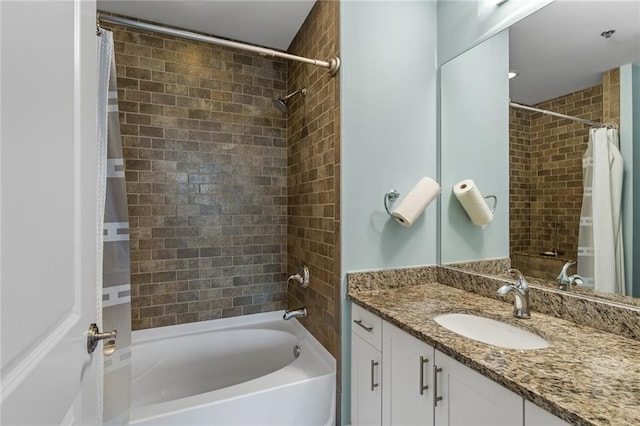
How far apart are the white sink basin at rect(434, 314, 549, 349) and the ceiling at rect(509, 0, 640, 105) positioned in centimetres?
104

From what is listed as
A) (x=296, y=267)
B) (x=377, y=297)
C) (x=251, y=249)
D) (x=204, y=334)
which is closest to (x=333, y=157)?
(x=377, y=297)

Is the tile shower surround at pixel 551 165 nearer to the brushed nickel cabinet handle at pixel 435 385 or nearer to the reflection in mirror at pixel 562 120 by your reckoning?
the reflection in mirror at pixel 562 120

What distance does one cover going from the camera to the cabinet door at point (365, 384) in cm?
146

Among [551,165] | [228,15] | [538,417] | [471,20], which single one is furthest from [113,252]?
[471,20]

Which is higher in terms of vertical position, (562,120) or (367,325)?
(562,120)

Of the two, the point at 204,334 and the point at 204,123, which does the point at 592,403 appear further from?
the point at 204,123

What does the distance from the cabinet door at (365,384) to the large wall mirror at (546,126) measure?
757mm

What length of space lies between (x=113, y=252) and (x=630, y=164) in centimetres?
200

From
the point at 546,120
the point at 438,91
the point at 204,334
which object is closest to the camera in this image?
the point at 546,120

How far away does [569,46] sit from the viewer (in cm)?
140

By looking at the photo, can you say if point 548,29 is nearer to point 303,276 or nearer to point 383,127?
point 383,127

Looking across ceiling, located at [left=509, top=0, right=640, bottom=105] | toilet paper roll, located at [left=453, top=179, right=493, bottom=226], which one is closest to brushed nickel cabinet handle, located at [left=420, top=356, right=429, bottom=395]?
toilet paper roll, located at [left=453, top=179, right=493, bottom=226]

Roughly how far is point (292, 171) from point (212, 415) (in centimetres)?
169

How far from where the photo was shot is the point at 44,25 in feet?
1.89
